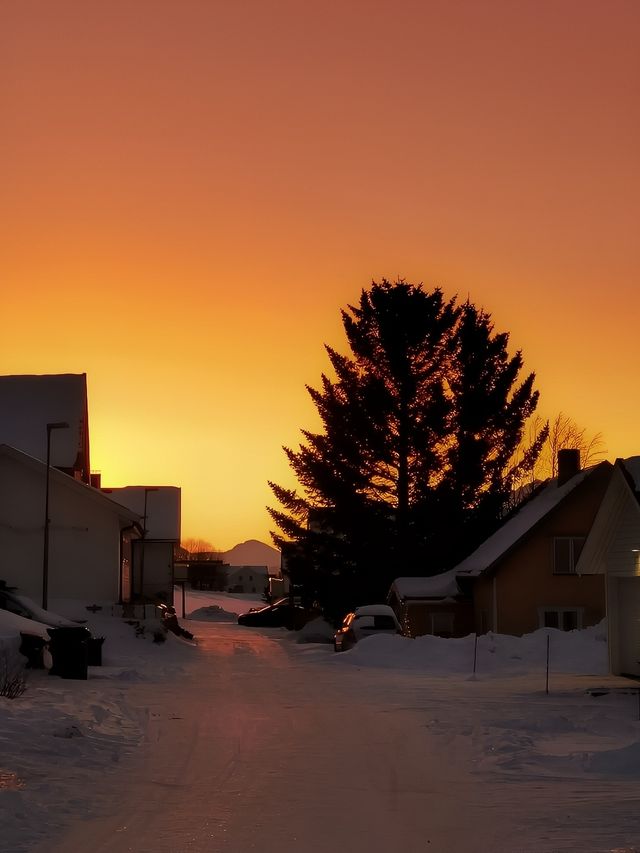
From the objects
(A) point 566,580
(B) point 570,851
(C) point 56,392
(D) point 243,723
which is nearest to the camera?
(B) point 570,851

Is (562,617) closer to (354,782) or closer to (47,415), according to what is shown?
(47,415)

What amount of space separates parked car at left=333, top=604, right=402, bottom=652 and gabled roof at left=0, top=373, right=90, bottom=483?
19.3m

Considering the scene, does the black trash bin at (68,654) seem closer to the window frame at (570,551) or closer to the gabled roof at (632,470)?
the gabled roof at (632,470)

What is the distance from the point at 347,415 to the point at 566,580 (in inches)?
657

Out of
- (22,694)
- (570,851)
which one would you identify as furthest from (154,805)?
(22,694)

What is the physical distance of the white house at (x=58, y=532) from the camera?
4581cm

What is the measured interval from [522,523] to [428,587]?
4.86 meters

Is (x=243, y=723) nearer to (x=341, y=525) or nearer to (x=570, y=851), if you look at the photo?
(x=570, y=851)

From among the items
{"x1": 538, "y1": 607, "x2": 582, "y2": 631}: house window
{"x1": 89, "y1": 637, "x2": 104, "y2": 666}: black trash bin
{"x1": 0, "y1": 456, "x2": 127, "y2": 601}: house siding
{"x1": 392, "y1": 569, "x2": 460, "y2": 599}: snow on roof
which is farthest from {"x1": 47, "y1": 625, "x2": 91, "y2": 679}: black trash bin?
{"x1": 392, "y1": 569, "x2": 460, "y2": 599}: snow on roof

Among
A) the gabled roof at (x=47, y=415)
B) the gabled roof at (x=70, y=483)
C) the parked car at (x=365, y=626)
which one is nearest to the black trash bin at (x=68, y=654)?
the parked car at (x=365, y=626)

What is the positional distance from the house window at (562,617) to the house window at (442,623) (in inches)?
195

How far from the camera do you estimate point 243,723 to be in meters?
18.4

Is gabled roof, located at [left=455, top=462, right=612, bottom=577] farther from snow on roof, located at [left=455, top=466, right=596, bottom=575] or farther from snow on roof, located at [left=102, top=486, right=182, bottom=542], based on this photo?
snow on roof, located at [left=102, top=486, right=182, bottom=542]

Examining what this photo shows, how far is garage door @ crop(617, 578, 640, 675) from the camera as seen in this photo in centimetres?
2772
